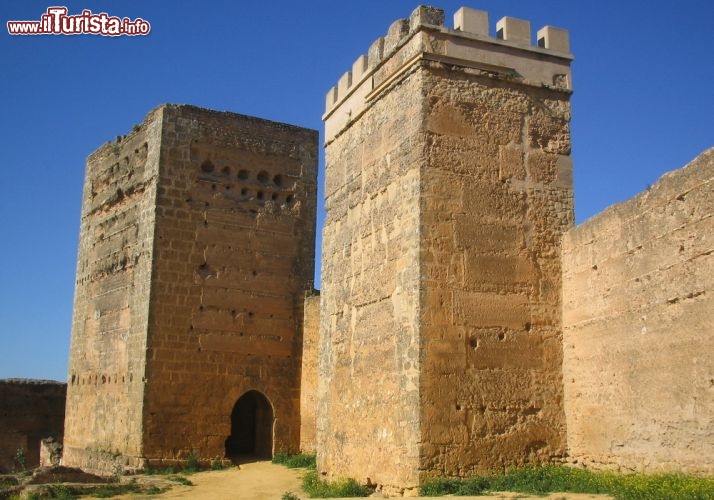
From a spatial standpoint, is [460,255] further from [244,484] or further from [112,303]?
[112,303]

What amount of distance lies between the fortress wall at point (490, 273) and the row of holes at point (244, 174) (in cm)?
739

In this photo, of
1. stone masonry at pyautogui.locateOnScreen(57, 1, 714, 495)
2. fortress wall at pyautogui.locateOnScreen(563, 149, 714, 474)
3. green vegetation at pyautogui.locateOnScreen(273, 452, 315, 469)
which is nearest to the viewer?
fortress wall at pyautogui.locateOnScreen(563, 149, 714, 474)

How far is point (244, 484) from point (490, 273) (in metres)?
6.18

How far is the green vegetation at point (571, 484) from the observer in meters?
6.58

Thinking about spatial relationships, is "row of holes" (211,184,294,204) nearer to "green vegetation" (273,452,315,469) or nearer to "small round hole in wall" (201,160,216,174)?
"small round hole in wall" (201,160,216,174)

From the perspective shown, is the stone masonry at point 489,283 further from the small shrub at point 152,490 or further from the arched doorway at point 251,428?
the arched doorway at point 251,428

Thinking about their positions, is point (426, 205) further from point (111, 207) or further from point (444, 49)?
point (111, 207)

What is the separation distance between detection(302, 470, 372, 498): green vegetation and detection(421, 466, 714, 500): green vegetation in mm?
1364

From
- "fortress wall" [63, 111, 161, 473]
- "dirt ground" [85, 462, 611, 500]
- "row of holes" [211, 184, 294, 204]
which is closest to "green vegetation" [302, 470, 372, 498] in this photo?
"dirt ground" [85, 462, 611, 500]

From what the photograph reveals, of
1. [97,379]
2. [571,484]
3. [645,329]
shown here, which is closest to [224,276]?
[97,379]

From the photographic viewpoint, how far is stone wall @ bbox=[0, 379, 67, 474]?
2092 cm

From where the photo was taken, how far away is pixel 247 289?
15.4m

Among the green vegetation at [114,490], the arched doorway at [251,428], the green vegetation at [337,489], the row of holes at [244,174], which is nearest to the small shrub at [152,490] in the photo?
the green vegetation at [114,490]

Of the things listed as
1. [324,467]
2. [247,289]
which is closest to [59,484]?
[324,467]
